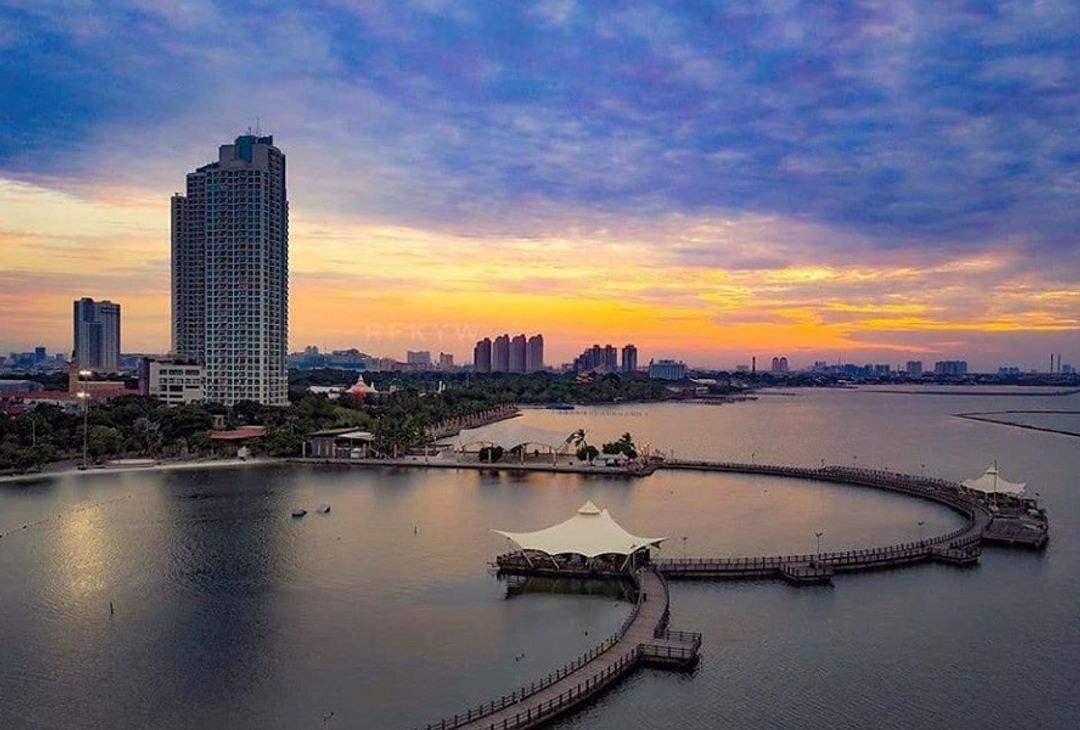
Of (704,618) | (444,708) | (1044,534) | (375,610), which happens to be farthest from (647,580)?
(1044,534)

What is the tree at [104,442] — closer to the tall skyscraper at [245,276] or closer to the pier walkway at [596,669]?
the tall skyscraper at [245,276]

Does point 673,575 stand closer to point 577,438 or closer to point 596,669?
point 596,669

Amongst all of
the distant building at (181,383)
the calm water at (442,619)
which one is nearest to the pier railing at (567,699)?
the calm water at (442,619)

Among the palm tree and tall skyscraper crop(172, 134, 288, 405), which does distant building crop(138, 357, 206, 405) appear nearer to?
tall skyscraper crop(172, 134, 288, 405)

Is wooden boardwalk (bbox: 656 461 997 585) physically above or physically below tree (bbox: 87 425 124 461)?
below

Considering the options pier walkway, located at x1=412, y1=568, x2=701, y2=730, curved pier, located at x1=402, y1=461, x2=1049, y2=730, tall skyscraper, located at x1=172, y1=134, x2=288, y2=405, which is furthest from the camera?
tall skyscraper, located at x1=172, y1=134, x2=288, y2=405

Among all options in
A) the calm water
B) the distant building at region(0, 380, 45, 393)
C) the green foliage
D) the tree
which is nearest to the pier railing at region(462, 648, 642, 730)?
the calm water

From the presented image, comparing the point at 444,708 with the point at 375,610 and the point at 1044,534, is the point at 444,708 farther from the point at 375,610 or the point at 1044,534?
the point at 1044,534
